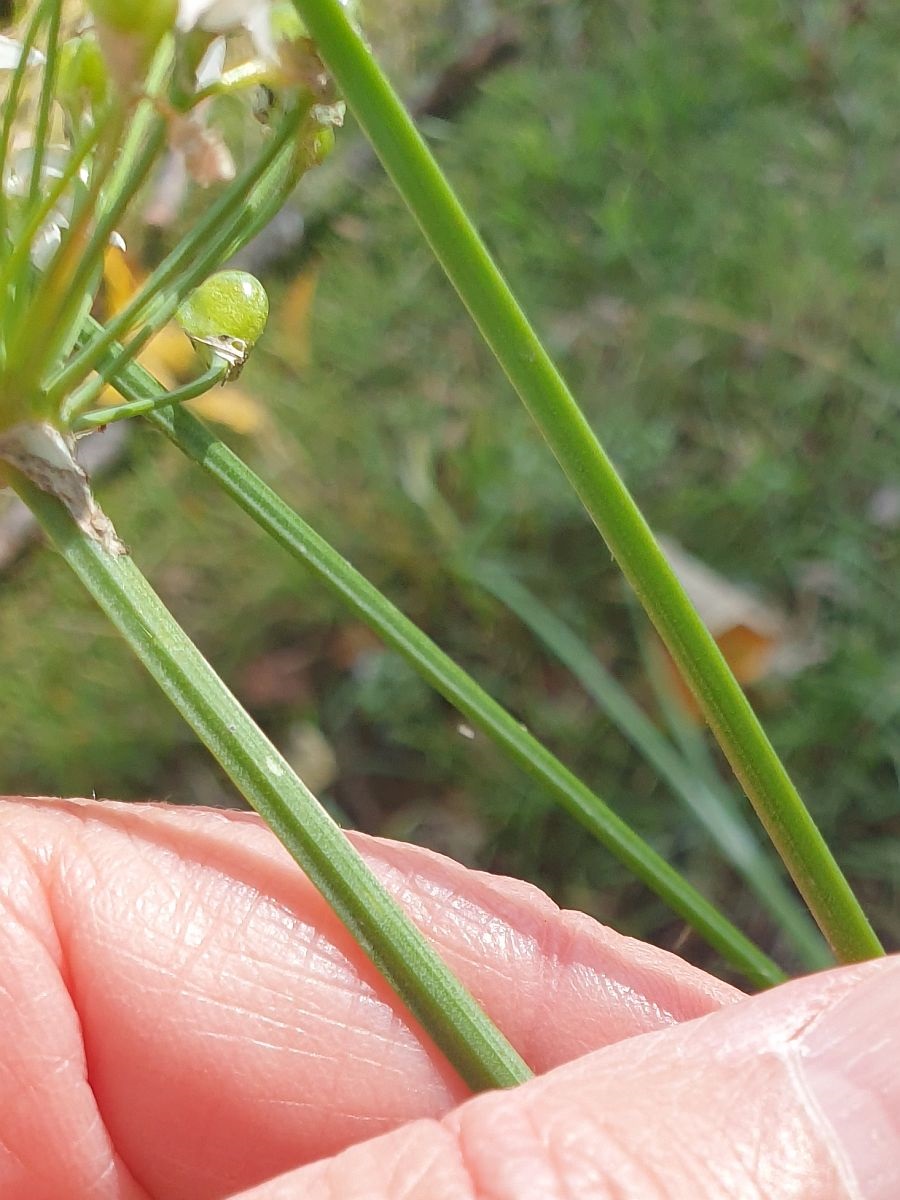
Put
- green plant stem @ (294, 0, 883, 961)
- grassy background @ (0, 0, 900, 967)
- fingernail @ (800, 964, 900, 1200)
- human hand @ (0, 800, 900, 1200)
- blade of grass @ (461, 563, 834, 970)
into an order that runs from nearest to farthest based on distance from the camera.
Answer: green plant stem @ (294, 0, 883, 961) < fingernail @ (800, 964, 900, 1200) < human hand @ (0, 800, 900, 1200) < blade of grass @ (461, 563, 834, 970) < grassy background @ (0, 0, 900, 967)

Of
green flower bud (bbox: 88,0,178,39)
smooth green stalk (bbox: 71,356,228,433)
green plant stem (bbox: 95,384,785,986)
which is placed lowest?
green plant stem (bbox: 95,384,785,986)

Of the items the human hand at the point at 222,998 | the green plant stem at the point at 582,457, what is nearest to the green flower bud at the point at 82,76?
the green plant stem at the point at 582,457

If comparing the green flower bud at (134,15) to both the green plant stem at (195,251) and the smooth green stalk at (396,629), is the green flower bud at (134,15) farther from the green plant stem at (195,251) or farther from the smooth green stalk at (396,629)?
the smooth green stalk at (396,629)

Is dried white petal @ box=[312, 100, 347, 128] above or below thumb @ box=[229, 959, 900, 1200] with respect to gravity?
above

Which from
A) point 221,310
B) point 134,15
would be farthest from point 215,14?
point 221,310

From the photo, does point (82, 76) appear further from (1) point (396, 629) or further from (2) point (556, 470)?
(2) point (556, 470)

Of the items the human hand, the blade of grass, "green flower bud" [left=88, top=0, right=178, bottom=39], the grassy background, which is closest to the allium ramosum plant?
"green flower bud" [left=88, top=0, right=178, bottom=39]

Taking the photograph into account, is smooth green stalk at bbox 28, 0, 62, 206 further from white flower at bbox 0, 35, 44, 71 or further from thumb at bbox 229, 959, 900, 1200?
thumb at bbox 229, 959, 900, 1200
